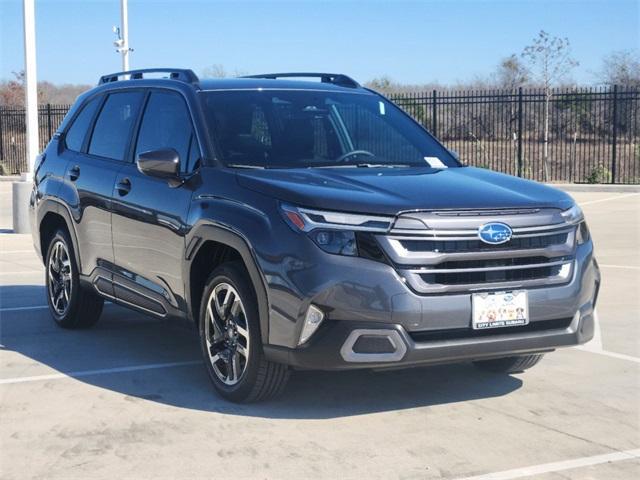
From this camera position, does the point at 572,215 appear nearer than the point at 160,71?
Yes

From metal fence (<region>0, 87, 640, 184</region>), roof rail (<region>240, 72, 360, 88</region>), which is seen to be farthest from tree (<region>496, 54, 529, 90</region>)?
roof rail (<region>240, 72, 360, 88</region>)

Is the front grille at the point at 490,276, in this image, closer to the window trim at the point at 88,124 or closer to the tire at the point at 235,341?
the tire at the point at 235,341

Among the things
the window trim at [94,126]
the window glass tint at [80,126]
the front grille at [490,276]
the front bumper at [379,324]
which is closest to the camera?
the front bumper at [379,324]

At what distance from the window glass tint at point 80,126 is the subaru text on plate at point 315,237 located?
490mm

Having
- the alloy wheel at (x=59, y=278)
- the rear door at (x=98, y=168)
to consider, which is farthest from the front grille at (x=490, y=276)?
the alloy wheel at (x=59, y=278)

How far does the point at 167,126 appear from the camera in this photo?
6.43 metres

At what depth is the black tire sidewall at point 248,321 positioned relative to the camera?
17.0 feet

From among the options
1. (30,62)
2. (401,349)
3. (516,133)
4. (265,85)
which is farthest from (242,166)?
(516,133)

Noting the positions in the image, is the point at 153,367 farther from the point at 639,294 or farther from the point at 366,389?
the point at 639,294

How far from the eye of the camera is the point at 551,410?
17.8 ft

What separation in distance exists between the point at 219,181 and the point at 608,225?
11.0 metres

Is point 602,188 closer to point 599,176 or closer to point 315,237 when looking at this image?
point 599,176

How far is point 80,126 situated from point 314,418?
367 centimetres

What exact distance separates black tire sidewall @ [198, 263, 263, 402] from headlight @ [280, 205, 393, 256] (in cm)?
58
